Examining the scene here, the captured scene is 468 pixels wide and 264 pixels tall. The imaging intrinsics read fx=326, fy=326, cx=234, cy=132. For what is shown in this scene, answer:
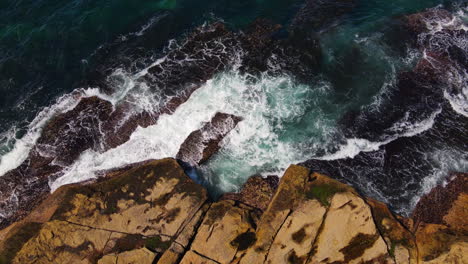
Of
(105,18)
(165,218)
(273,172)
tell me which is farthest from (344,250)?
(105,18)

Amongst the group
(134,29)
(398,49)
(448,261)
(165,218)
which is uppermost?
(134,29)

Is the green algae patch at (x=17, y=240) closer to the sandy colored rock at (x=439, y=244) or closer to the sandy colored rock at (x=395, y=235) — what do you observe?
the sandy colored rock at (x=395, y=235)

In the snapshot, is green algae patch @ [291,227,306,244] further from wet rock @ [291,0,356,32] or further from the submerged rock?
wet rock @ [291,0,356,32]

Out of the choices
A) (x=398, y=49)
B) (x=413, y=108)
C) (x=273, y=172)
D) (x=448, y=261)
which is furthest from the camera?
(x=398, y=49)

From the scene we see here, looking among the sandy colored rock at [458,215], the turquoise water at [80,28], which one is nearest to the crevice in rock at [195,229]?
the sandy colored rock at [458,215]

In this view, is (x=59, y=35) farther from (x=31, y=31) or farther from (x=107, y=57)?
(x=107, y=57)

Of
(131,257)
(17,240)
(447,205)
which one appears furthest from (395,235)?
(17,240)

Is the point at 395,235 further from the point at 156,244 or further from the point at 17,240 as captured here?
the point at 17,240

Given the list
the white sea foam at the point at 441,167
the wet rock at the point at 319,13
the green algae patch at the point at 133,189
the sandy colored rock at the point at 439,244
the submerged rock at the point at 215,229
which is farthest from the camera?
the wet rock at the point at 319,13

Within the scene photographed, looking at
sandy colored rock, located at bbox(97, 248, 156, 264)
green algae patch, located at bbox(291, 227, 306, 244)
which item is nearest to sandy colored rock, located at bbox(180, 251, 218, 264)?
sandy colored rock, located at bbox(97, 248, 156, 264)
